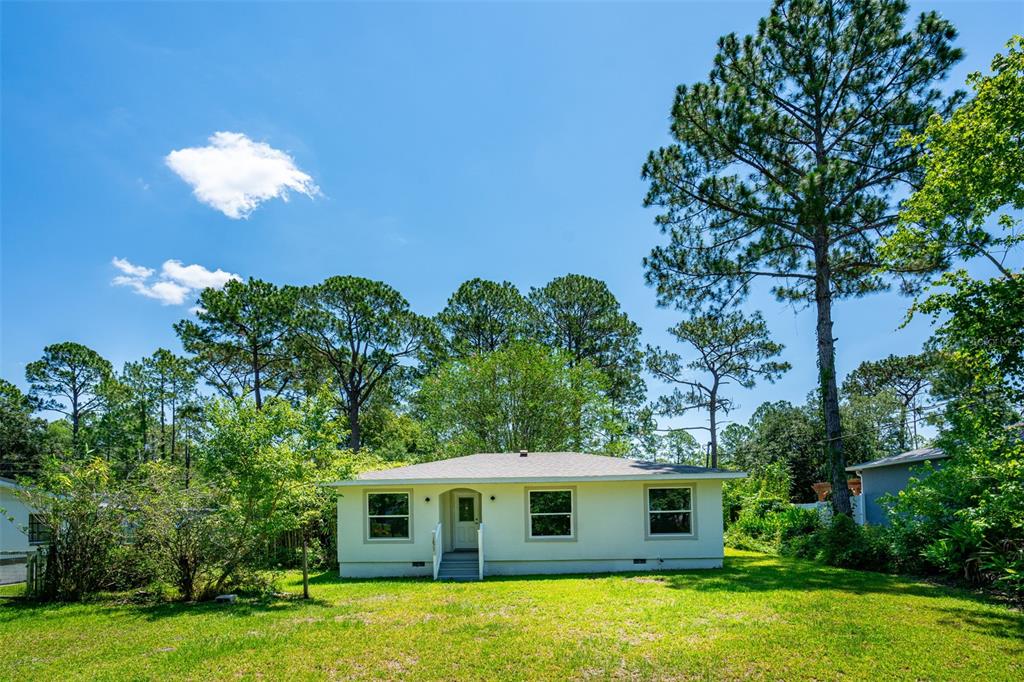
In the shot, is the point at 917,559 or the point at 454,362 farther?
the point at 454,362

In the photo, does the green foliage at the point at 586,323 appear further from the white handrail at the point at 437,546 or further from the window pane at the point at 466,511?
the white handrail at the point at 437,546

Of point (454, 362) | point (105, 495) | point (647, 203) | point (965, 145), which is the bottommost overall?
point (105, 495)

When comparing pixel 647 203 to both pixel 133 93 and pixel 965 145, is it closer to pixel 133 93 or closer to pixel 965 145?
pixel 965 145

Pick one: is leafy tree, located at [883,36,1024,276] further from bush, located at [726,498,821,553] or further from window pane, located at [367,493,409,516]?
window pane, located at [367,493,409,516]

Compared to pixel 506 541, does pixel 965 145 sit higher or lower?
higher

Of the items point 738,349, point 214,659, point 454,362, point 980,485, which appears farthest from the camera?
point 738,349

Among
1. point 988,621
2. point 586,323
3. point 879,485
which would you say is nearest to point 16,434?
point 586,323

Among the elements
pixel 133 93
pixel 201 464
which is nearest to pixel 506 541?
pixel 201 464

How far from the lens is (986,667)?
6023 mm

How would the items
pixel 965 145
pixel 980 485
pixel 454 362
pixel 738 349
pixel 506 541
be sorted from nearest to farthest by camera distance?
pixel 965 145 → pixel 980 485 → pixel 506 541 → pixel 454 362 → pixel 738 349

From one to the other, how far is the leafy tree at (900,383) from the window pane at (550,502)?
32624 millimetres

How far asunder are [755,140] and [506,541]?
40.0 ft

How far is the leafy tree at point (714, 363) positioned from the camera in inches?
1072

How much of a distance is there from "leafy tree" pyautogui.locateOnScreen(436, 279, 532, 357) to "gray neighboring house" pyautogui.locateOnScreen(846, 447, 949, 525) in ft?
51.7
